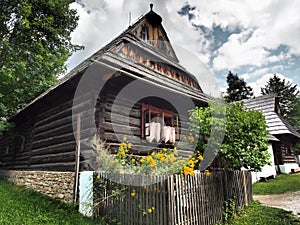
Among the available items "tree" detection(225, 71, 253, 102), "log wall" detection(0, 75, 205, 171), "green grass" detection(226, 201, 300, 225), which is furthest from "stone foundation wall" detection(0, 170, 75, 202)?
"tree" detection(225, 71, 253, 102)

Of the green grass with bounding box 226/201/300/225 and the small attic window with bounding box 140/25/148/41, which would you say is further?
the small attic window with bounding box 140/25/148/41

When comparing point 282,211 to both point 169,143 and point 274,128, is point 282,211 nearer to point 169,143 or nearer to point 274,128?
point 169,143

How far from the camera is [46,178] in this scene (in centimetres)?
716

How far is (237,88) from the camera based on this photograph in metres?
38.1

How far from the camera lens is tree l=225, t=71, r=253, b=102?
3725 cm

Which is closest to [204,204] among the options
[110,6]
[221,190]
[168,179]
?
[221,190]

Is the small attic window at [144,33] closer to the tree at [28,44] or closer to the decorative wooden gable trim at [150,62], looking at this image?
the decorative wooden gable trim at [150,62]

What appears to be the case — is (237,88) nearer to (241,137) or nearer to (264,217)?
(241,137)

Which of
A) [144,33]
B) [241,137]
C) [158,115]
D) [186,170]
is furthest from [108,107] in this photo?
[144,33]

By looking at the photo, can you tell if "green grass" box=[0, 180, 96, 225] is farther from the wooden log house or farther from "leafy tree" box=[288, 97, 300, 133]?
"leafy tree" box=[288, 97, 300, 133]

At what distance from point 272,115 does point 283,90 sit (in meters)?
20.0

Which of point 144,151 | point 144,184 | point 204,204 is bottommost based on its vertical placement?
point 204,204

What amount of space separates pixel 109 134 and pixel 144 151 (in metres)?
1.25

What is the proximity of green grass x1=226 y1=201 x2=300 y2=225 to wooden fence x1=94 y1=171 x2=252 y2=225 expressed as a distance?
54cm
